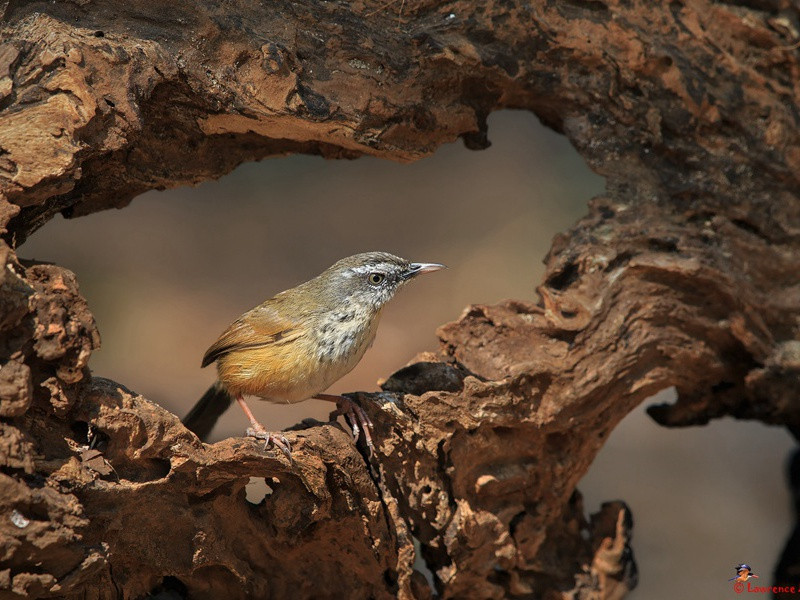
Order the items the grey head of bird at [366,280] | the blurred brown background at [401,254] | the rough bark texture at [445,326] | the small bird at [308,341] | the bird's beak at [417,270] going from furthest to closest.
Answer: the blurred brown background at [401,254] < the bird's beak at [417,270] < the grey head of bird at [366,280] < the small bird at [308,341] < the rough bark texture at [445,326]

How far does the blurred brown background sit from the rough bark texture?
6.23ft

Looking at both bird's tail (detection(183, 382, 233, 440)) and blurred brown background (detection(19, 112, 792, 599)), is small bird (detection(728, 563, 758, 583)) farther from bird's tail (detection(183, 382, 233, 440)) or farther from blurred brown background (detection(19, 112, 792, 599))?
bird's tail (detection(183, 382, 233, 440))

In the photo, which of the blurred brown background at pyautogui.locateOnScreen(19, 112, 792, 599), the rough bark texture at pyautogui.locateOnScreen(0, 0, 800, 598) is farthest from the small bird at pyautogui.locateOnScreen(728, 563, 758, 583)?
the rough bark texture at pyautogui.locateOnScreen(0, 0, 800, 598)

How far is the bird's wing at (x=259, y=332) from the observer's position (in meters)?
4.36

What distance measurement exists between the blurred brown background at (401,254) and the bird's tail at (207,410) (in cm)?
288

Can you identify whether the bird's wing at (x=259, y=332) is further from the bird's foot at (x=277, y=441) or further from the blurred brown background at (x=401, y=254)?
the blurred brown background at (x=401, y=254)

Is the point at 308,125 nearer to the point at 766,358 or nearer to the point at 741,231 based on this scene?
the point at 741,231

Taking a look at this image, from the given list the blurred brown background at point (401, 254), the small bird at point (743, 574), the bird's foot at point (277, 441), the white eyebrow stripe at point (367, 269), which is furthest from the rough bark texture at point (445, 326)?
the blurred brown background at point (401, 254)

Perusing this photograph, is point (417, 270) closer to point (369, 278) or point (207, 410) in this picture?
point (369, 278)

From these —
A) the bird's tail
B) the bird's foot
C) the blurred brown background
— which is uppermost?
the bird's foot

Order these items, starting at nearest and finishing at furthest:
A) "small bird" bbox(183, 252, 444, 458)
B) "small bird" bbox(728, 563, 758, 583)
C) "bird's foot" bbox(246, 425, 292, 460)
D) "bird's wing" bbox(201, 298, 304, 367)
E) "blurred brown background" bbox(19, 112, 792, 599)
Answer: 1. "bird's foot" bbox(246, 425, 292, 460)
2. "small bird" bbox(183, 252, 444, 458)
3. "bird's wing" bbox(201, 298, 304, 367)
4. "small bird" bbox(728, 563, 758, 583)
5. "blurred brown background" bbox(19, 112, 792, 599)

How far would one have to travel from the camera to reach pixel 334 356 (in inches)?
169

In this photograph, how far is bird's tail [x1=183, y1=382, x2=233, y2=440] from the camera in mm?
4625

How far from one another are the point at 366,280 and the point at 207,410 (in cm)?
121
